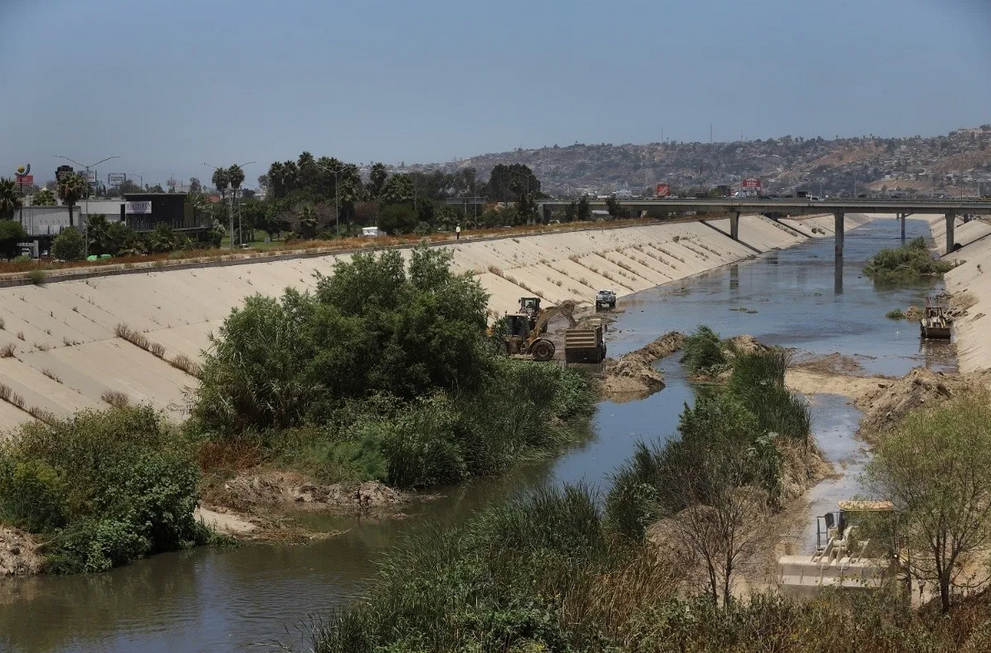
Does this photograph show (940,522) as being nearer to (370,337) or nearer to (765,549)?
(765,549)

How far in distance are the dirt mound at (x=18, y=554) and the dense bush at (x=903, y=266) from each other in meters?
90.5

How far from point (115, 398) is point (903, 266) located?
86.4 metres

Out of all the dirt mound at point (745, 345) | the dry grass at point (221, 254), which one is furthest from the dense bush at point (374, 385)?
the dirt mound at point (745, 345)

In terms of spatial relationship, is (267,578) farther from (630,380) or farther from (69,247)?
(69,247)

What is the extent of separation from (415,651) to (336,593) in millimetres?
7501

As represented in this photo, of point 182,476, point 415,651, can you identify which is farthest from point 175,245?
point 415,651

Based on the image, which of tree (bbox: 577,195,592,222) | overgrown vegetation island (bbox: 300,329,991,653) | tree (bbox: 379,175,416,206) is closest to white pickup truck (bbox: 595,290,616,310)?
overgrown vegetation island (bbox: 300,329,991,653)

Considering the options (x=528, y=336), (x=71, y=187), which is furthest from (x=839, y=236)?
(x=528, y=336)

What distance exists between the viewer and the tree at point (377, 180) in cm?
15875

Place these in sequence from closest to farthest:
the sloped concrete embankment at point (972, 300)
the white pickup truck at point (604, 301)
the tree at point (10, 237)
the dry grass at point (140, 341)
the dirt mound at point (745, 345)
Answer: the dry grass at point (140, 341) < the dirt mound at point (745, 345) < the sloped concrete embankment at point (972, 300) < the white pickup truck at point (604, 301) < the tree at point (10, 237)

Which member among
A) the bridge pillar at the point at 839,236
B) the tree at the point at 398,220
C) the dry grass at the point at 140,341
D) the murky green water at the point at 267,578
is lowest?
the murky green water at the point at 267,578

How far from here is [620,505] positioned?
2505cm

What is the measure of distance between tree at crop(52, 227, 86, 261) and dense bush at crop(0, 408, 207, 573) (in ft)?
202

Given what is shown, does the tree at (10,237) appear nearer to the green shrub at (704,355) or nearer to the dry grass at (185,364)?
the dry grass at (185,364)
